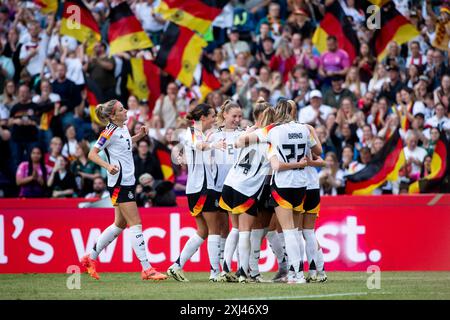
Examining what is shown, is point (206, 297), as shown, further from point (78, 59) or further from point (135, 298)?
point (78, 59)

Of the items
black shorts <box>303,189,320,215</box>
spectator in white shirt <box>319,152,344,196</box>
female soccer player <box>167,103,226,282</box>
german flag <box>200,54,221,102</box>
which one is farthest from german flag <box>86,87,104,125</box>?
black shorts <box>303,189,320,215</box>

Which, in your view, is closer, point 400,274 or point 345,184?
point 400,274

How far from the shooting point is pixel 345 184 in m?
19.8

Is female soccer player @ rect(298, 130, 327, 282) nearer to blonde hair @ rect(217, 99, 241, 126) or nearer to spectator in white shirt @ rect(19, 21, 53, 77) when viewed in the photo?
blonde hair @ rect(217, 99, 241, 126)

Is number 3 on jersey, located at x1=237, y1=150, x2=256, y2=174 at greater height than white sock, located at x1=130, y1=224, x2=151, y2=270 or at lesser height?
greater

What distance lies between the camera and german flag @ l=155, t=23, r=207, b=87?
882 inches

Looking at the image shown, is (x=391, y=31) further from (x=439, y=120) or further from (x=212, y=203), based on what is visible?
(x=212, y=203)

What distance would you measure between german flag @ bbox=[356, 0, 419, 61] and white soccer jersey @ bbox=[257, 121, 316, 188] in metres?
9.38

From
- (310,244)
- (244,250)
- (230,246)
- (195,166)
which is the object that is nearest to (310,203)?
(310,244)

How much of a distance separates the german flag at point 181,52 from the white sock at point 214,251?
8220 mm

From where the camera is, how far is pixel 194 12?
22.8 m

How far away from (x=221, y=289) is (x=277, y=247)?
221 cm

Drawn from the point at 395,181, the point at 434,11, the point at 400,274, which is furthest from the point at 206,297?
the point at 434,11

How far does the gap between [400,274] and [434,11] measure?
867 cm
